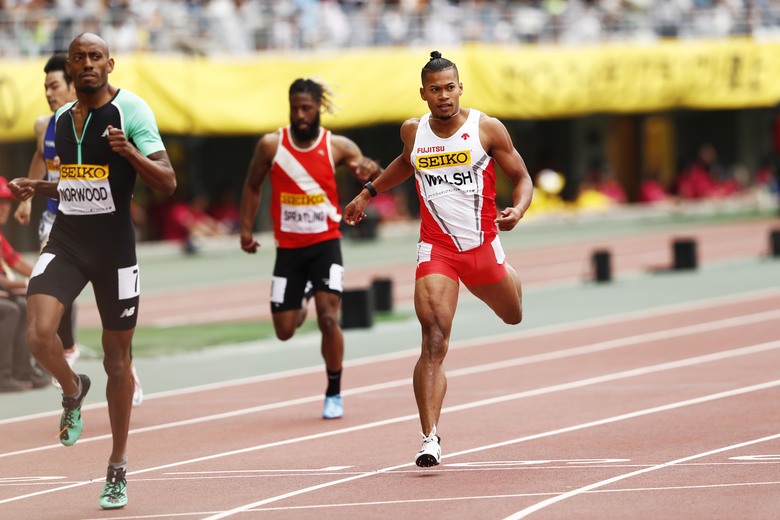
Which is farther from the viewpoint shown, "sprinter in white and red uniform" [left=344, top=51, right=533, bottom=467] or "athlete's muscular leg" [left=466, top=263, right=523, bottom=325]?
"athlete's muscular leg" [left=466, top=263, right=523, bottom=325]

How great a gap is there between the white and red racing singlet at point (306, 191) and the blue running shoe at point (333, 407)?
1.12 m

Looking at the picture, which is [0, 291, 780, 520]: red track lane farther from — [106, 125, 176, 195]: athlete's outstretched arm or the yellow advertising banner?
the yellow advertising banner

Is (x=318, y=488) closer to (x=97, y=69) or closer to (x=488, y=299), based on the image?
(x=488, y=299)

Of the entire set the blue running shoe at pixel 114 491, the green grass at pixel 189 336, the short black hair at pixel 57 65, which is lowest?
the green grass at pixel 189 336

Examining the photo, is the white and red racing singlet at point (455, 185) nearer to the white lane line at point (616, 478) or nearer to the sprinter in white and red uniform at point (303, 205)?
the white lane line at point (616, 478)

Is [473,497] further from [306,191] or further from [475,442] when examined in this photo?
[306,191]

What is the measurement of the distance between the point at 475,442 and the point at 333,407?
1.65 meters

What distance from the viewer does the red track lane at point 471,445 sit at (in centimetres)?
820

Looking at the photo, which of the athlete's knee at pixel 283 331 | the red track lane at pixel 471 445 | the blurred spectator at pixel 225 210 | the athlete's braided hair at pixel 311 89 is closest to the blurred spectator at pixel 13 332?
the red track lane at pixel 471 445

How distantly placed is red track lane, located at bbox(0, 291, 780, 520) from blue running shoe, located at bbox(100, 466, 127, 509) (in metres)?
0.08

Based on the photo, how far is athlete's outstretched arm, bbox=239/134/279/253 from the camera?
1204 cm

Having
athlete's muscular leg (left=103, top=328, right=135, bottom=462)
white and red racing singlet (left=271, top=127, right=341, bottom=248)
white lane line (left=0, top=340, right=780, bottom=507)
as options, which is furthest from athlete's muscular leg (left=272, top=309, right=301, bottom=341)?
athlete's muscular leg (left=103, top=328, right=135, bottom=462)

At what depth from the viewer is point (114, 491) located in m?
8.24

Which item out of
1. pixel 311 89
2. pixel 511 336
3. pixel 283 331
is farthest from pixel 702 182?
pixel 311 89
